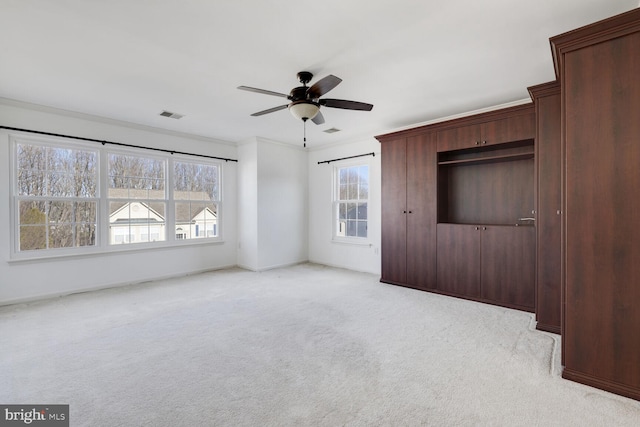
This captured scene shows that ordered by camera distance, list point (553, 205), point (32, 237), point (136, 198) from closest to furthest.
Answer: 1. point (553, 205)
2. point (32, 237)
3. point (136, 198)

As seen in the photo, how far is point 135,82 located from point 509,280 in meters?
4.84

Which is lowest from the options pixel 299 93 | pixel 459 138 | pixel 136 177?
pixel 136 177

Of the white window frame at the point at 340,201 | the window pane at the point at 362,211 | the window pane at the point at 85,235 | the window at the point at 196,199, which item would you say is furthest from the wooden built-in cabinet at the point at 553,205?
the window pane at the point at 85,235

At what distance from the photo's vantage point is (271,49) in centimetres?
249

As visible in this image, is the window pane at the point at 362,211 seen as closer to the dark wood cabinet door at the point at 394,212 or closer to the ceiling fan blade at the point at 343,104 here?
the dark wood cabinet door at the point at 394,212

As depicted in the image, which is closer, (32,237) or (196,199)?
(32,237)

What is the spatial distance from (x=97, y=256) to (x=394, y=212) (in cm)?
452

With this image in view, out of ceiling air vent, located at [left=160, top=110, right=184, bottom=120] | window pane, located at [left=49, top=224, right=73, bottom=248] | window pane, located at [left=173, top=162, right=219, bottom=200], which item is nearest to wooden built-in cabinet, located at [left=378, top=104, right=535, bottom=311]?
ceiling air vent, located at [left=160, top=110, right=184, bottom=120]

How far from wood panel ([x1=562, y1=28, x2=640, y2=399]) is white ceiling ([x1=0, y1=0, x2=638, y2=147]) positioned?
19.8 inches

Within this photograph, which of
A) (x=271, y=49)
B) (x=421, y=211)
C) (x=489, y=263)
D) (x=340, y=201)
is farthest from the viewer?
(x=340, y=201)

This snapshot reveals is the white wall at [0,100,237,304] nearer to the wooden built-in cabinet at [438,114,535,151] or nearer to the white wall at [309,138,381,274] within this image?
the white wall at [309,138,381,274]

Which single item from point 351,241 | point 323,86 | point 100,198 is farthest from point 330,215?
point 100,198

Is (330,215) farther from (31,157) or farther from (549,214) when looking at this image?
(31,157)

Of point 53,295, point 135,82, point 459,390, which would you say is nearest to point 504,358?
point 459,390
